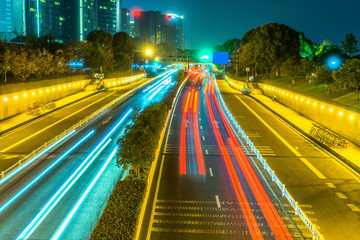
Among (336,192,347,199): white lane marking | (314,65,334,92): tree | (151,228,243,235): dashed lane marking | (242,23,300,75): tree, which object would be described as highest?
(242,23,300,75): tree

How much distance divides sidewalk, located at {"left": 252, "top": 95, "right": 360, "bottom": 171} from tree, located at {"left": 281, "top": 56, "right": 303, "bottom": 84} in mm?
4909

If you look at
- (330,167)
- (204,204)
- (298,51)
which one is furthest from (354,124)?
(298,51)

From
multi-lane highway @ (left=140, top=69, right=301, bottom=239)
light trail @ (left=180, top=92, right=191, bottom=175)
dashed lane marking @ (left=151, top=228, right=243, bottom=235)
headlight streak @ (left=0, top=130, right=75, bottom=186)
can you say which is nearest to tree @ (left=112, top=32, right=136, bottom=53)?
light trail @ (left=180, top=92, right=191, bottom=175)

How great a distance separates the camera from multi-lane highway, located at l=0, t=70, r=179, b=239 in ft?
46.0

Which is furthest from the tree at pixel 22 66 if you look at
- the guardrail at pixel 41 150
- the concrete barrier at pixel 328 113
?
the concrete barrier at pixel 328 113

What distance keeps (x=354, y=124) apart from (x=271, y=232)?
59.5ft

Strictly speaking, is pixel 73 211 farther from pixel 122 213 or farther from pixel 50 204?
pixel 122 213

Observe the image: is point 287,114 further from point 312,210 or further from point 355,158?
point 312,210

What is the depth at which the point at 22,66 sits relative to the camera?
149ft

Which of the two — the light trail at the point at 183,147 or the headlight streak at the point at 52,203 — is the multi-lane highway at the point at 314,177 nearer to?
the light trail at the point at 183,147

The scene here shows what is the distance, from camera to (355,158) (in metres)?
23.6

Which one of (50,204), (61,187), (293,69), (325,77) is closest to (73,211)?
(50,204)

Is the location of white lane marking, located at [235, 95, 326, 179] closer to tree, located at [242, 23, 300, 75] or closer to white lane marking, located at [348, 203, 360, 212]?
white lane marking, located at [348, 203, 360, 212]

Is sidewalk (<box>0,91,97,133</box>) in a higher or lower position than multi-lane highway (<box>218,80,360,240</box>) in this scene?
higher
